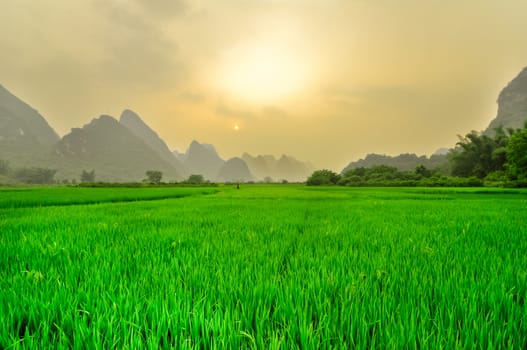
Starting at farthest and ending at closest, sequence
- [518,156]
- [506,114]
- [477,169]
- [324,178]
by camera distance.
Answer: [506,114]
[324,178]
[477,169]
[518,156]

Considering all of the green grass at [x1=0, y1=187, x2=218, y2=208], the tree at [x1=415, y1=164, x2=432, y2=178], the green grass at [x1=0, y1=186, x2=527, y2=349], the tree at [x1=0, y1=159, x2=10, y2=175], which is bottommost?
the green grass at [x1=0, y1=187, x2=218, y2=208]

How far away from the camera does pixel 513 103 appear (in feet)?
581

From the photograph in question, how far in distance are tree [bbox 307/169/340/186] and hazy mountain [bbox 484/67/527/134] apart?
390 ft

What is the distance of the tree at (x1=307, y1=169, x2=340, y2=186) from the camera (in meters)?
93.8

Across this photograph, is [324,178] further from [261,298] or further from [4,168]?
[4,168]

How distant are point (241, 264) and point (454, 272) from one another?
1.94 meters

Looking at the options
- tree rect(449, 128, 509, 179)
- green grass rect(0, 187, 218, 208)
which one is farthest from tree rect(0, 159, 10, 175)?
tree rect(449, 128, 509, 179)

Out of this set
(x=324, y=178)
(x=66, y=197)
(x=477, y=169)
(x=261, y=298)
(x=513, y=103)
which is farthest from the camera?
(x=513, y=103)

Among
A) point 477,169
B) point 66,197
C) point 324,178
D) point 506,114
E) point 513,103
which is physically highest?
point 513,103

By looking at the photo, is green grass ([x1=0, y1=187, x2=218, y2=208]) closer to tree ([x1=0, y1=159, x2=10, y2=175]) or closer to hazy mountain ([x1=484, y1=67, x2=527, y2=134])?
hazy mountain ([x1=484, y1=67, x2=527, y2=134])

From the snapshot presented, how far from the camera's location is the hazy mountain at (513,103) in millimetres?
149188

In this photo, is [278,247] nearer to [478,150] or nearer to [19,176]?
[478,150]

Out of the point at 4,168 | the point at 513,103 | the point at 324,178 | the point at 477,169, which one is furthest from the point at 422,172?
the point at 4,168

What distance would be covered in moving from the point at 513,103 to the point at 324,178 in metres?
185
